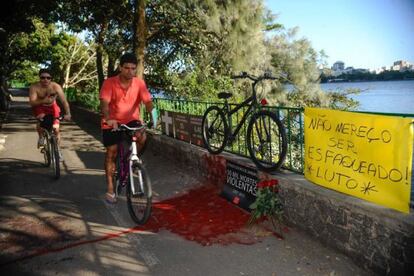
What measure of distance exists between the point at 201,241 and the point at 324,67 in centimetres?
1819

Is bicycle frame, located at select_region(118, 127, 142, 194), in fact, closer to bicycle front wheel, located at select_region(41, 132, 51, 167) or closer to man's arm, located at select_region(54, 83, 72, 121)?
man's arm, located at select_region(54, 83, 72, 121)

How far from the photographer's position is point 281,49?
723 inches

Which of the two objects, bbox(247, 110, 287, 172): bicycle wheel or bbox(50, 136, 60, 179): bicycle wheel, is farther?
bbox(50, 136, 60, 179): bicycle wheel

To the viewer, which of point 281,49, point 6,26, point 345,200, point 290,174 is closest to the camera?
point 345,200

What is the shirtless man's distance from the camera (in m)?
6.99

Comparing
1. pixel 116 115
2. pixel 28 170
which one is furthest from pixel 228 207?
pixel 28 170

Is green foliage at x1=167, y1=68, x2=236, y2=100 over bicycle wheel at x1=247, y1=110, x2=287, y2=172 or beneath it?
→ over

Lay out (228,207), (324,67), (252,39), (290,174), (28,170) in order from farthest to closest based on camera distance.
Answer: (324,67), (252,39), (28,170), (228,207), (290,174)

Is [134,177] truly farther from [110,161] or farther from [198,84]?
[198,84]

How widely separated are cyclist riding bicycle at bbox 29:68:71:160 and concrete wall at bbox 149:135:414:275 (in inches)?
183

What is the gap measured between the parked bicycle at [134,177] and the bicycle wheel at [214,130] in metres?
1.79

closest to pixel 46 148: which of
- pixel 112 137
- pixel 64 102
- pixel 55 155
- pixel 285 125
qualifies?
pixel 55 155

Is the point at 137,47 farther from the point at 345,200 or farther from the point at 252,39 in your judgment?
the point at 345,200

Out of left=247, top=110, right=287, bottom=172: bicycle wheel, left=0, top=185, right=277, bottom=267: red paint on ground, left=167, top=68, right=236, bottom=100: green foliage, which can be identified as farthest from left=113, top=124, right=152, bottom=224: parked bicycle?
left=167, top=68, right=236, bottom=100: green foliage
